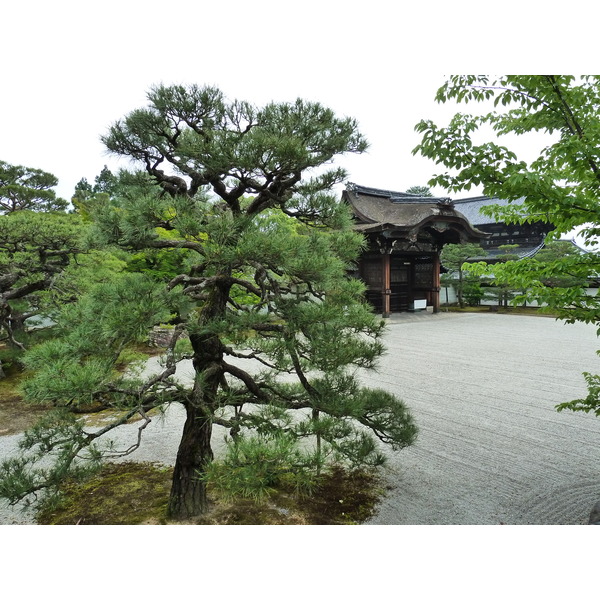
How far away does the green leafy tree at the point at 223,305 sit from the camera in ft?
4.02

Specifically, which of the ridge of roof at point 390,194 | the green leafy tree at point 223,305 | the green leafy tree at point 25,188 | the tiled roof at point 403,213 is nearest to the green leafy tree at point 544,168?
the green leafy tree at point 223,305

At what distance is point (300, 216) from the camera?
1.78 metres

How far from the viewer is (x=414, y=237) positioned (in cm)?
655

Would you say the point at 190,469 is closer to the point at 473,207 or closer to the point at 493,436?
the point at 493,436

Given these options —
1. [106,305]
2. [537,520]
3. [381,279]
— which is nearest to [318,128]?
[106,305]

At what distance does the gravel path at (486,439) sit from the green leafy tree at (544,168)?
1.88ft

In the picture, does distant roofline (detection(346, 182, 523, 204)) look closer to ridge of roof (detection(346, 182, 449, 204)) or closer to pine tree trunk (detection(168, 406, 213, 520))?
ridge of roof (detection(346, 182, 449, 204))

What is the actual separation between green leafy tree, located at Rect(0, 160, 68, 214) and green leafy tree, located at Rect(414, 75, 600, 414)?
3828 mm

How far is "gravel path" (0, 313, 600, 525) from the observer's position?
1715 millimetres

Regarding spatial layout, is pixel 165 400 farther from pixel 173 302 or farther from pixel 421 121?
pixel 421 121

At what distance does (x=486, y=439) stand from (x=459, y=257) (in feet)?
19.2

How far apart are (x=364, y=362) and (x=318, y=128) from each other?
3.04ft

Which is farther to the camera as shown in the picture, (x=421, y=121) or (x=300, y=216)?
(x=300, y=216)

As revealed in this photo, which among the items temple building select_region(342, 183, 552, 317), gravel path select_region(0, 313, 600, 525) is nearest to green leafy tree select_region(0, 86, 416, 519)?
gravel path select_region(0, 313, 600, 525)
